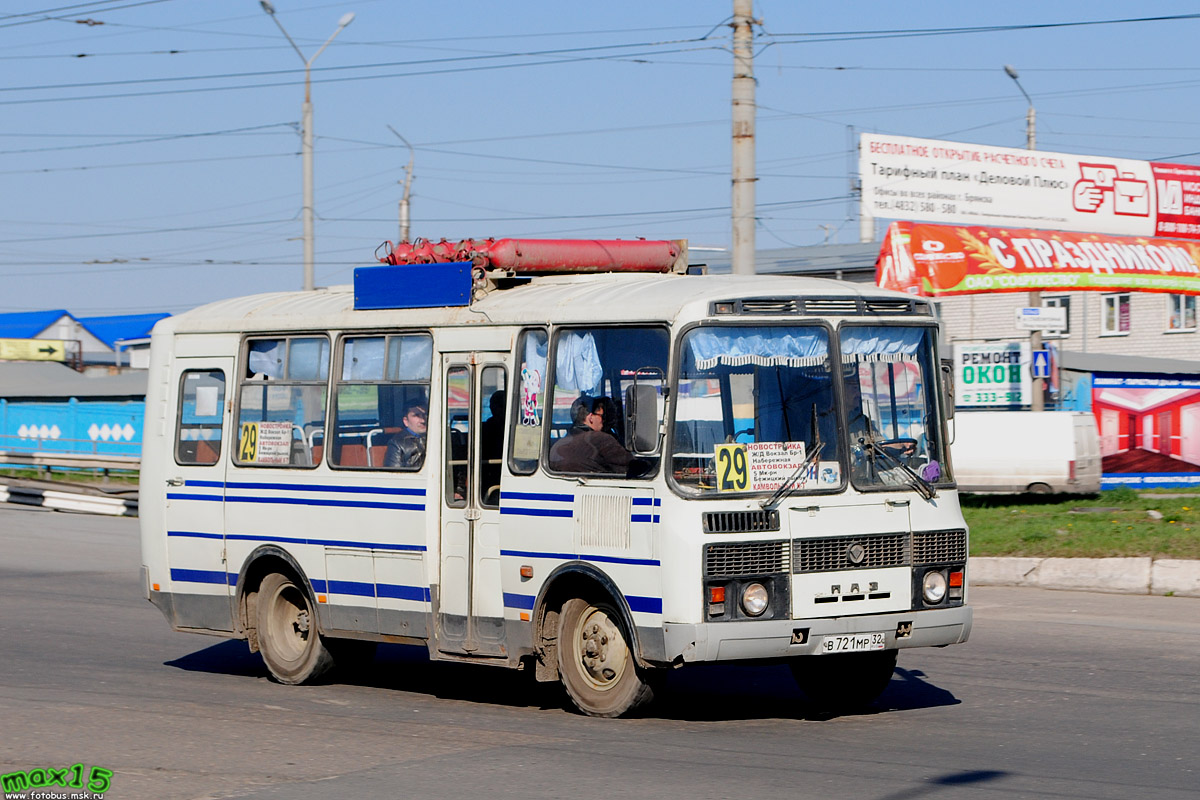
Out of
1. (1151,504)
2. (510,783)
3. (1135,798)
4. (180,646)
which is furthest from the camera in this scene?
(1151,504)

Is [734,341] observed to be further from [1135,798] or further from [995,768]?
[1135,798]

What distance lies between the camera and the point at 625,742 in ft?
27.6

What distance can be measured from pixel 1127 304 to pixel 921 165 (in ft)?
76.7

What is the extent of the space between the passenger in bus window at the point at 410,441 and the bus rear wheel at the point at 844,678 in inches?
108

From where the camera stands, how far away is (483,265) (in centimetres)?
1030

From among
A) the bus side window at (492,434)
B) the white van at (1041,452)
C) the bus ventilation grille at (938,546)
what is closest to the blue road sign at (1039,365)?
the white van at (1041,452)

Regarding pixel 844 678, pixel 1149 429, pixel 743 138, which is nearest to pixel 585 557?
pixel 844 678

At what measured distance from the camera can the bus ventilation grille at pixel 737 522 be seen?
8500mm

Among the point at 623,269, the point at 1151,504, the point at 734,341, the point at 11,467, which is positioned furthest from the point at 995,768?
the point at 11,467

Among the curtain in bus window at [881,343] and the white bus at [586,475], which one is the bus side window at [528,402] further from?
the curtain in bus window at [881,343]

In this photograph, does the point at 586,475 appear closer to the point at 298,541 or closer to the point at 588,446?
the point at 588,446

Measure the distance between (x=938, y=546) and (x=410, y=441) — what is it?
343cm

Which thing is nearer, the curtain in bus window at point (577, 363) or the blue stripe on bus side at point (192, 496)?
the curtain in bus window at point (577, 363)

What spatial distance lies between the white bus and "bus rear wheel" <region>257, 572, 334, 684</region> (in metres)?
0.02
